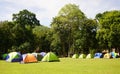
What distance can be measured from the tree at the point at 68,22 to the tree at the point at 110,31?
192 inches

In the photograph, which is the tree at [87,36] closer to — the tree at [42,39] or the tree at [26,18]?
the tree at [42,39]

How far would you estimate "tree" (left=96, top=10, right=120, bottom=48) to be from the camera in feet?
188

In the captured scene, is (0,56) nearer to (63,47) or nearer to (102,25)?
(63,47)

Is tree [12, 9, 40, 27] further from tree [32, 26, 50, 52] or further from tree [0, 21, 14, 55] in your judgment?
tree [0, 21, 14, 55]

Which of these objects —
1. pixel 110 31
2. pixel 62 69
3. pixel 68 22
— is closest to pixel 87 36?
pixel 68 22

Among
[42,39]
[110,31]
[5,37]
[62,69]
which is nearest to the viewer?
[62,69]

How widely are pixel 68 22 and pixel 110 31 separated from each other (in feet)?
31.1

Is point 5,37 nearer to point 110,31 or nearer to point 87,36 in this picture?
point 87,36

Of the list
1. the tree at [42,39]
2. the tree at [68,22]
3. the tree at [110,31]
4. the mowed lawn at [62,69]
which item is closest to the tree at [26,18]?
the tree at [42,39]

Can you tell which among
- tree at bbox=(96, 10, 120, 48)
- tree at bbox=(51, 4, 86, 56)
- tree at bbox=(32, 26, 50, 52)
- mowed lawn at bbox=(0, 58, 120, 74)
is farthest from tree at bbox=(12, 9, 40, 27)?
mowed lawn at bbox=(0, 58, 120, 74)

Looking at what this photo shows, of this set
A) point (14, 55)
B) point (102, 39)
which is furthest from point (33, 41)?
point (14, 55)

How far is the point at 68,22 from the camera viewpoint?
61.4m

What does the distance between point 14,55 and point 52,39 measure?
116ft

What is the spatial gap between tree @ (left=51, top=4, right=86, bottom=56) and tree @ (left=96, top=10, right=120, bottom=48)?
4.89 meters
